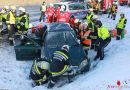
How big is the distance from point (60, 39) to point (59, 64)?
314cm

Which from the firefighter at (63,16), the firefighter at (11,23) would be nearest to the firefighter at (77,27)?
the firefighter at (11,23)

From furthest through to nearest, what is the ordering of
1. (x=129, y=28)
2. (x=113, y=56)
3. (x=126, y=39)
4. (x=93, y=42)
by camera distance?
(x=129, y=28) < (x=126, y=39) < (x=93, y=42) < (x=113, y=56)

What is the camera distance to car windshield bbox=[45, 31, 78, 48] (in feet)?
50.0

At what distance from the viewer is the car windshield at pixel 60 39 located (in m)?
15.2

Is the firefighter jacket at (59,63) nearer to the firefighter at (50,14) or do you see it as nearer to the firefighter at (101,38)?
the firefighter at (101,38)

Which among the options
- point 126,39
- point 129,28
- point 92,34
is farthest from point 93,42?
point 129,28

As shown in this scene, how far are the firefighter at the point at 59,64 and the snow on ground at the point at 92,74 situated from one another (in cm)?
42

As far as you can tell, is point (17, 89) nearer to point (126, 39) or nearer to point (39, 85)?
point (39, 85)

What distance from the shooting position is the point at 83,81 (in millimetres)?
12773

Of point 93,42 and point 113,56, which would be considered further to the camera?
point 93,42

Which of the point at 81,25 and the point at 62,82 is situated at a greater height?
the point at 81,25

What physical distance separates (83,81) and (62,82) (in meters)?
1.06

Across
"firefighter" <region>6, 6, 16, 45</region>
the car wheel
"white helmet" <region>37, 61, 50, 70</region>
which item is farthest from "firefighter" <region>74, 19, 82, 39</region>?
"white helmet" <region>37, 61, 50, 70</region>

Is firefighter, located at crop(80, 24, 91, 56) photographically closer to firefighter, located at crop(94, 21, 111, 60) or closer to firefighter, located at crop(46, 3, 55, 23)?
firefighter, located at crop(94, 21, 111, 60)
